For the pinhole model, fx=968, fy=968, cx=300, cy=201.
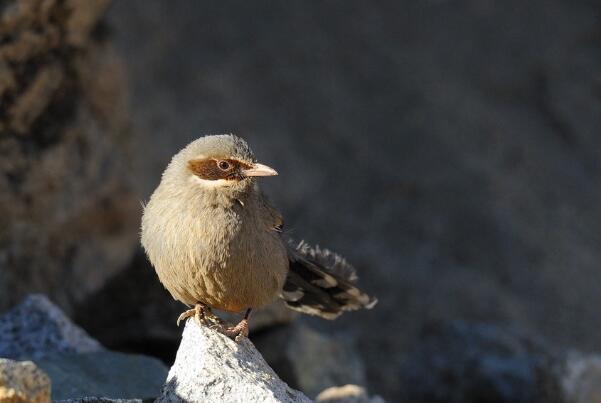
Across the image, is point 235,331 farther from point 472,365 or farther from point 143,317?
point 472,365

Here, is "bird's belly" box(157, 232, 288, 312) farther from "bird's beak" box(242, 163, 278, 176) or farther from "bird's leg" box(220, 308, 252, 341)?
"bird's beak" box(242, 163, 278, 176)

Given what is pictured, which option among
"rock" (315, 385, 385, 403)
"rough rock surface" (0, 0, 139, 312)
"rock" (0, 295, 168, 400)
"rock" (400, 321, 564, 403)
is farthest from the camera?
"rock" (400, 321, 564, 403)

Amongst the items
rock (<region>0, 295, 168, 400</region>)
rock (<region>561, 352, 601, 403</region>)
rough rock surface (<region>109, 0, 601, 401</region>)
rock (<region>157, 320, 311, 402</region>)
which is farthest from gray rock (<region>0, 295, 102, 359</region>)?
rough rock surface (<region>109, 0, 601, 401</region>)

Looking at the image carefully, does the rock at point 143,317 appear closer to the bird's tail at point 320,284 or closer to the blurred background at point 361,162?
the blurred background at point 361,162

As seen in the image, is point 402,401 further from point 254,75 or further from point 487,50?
point 487,50

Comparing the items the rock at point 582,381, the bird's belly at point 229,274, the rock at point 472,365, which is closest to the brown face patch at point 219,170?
the bird's belly at point 229,274

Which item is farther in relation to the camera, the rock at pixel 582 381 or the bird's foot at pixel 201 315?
the rock at pixel 582 381

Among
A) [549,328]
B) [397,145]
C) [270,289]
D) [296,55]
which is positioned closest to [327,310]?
[270,289]
